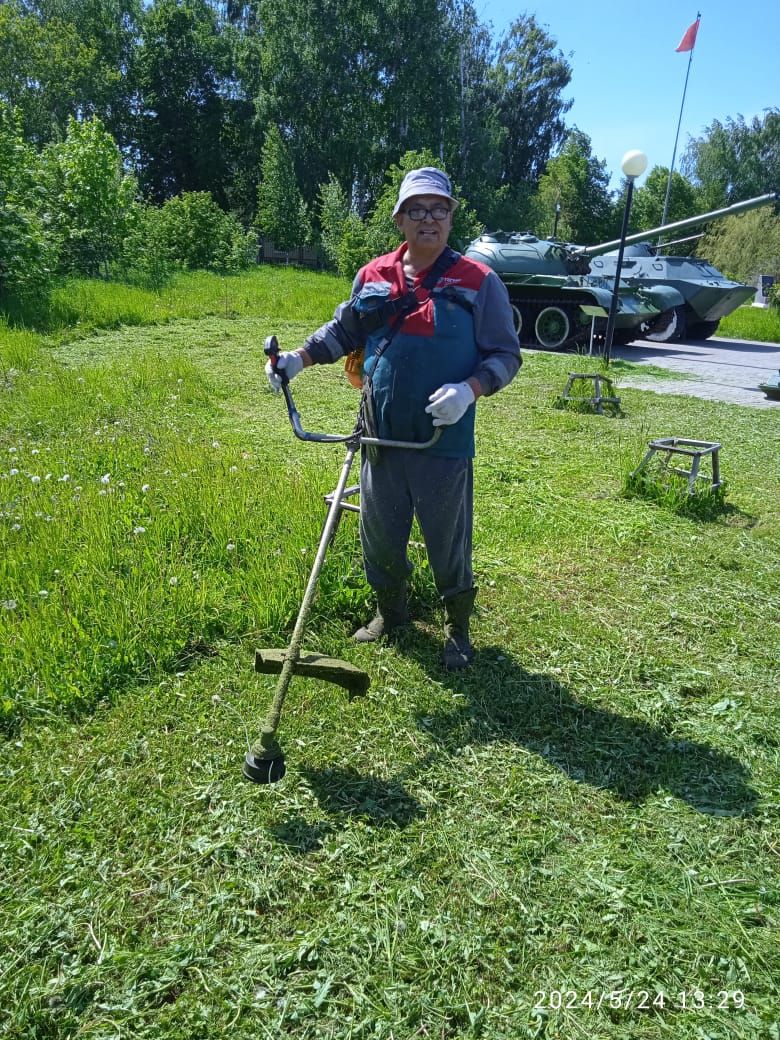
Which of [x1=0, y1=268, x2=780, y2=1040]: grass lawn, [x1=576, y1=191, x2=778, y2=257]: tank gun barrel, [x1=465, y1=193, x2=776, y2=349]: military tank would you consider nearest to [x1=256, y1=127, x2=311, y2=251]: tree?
[x1=465, y1=193, x2=776, y2=349]: military tank

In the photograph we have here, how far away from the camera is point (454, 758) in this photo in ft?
8.76

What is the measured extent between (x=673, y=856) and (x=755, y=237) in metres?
28.6

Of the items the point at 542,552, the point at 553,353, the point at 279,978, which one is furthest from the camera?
the point at 553,353

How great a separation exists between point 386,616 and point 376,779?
3.14ft

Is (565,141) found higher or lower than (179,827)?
higher

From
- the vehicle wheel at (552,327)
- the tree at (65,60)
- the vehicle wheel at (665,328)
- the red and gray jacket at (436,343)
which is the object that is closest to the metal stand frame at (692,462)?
the red and gray jacket at (436,343)

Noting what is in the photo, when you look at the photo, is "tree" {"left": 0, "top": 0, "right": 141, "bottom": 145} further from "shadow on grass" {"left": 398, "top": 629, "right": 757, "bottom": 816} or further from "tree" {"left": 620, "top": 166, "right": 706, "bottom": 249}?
"shadow on grass" {"left": 398, "top": 629, "right": 757, "bottom": 816}

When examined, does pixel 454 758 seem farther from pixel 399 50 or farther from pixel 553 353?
pixel 399 50

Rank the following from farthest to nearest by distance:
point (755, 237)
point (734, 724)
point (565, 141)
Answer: point (565, 141) → point (755, 237) → point (734, 724)

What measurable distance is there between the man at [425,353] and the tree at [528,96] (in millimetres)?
38232

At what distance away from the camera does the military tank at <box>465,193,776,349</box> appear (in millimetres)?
12867

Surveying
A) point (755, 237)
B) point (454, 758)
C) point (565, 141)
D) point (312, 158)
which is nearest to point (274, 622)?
point (454, 758)

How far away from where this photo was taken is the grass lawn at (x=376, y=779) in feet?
6.08

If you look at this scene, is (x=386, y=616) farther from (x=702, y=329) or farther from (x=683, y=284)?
(x=702, y=329)
